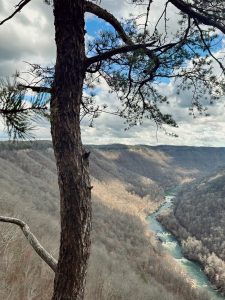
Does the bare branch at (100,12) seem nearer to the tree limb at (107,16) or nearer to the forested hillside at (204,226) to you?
the tree limb at (107,16)

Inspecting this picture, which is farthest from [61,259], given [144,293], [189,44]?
[144,293]

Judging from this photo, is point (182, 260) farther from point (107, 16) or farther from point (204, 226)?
point (107, 16)

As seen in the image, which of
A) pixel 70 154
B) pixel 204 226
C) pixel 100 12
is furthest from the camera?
pixel 204 226

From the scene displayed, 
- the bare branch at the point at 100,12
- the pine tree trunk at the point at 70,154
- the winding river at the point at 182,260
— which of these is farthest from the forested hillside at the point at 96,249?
the winding river at the point at 182,260

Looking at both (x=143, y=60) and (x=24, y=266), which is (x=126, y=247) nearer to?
(x=24, y=266)

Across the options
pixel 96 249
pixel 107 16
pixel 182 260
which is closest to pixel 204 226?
pixel 182 260
